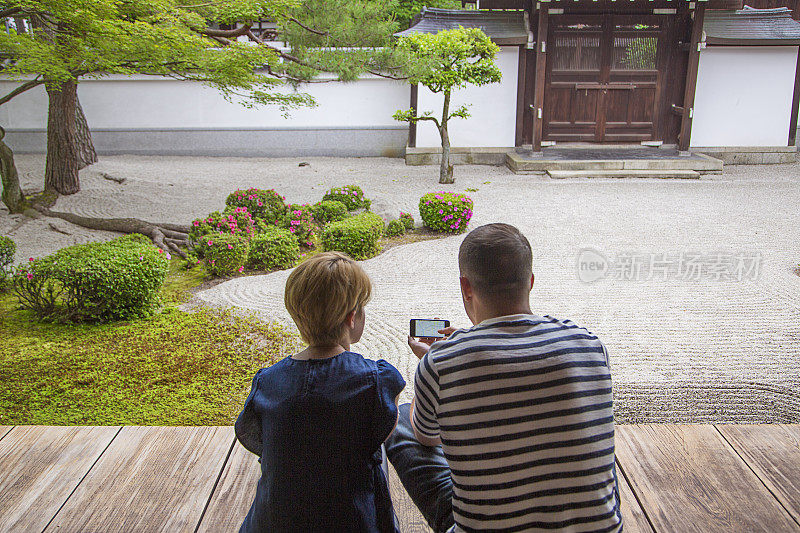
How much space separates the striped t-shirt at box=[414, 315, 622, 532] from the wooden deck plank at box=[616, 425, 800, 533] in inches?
28.6

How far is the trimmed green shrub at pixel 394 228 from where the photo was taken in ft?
26.6

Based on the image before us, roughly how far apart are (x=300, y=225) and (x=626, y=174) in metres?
6.91

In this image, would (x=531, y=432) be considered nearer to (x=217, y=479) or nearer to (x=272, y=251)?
(x=217, y=479)

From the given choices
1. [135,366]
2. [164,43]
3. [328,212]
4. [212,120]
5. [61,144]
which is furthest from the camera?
[212,120]

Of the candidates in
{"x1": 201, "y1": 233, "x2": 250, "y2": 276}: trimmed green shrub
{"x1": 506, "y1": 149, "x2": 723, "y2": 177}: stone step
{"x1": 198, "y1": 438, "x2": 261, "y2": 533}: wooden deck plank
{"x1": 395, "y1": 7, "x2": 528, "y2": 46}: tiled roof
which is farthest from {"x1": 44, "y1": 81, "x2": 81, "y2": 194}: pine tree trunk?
{"x1": 198, "y1": 438, "x2": 261, "y2": 533}: wooden deck plank

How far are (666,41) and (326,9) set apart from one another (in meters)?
8.34

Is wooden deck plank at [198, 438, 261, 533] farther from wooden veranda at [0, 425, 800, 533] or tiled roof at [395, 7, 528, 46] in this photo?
tiled roof at [395, 7, 528, 46]

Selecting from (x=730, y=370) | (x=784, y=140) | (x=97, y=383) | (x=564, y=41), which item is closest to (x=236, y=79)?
(x=97, y=383)

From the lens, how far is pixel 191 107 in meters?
14.8

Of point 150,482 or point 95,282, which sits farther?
point 95,282

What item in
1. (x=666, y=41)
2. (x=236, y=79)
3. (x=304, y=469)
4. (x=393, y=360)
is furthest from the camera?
(x=666, y=41)

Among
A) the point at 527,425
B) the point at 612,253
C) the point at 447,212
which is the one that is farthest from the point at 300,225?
the point at 527,425

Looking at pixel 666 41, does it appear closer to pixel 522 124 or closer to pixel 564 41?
pixel 564 41

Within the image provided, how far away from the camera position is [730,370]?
4.18 m
